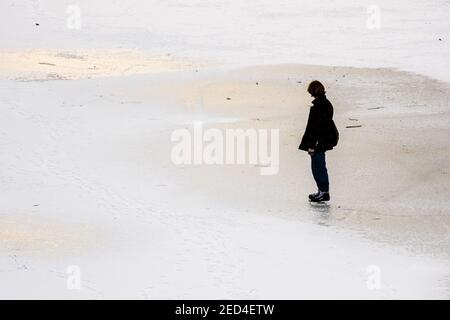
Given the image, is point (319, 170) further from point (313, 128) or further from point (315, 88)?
point (315, 88)

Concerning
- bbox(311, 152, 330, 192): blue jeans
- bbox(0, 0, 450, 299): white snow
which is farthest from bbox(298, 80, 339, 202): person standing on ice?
bbox(0, 0, 450, 299): white snow

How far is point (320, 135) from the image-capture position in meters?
12.4

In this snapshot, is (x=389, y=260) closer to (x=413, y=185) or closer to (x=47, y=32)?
(x=413, y=185)

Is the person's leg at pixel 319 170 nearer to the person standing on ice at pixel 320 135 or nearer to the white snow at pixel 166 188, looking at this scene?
the person standing on ice at pixel 320 135

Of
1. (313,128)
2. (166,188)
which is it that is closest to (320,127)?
(313,128)

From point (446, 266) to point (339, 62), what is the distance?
1405 centimetres

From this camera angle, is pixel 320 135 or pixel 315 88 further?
pixel 320 135

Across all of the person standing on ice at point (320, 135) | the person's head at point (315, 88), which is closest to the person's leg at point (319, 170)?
the person standing on ice at point (320, 135)

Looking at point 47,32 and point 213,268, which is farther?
point 47,32

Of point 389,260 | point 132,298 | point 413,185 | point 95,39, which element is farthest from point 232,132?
point 95,39

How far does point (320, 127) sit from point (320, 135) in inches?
4.5

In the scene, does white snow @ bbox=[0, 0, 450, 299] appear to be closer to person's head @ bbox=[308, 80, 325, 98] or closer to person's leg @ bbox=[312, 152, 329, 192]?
person's leg @ bbox=[312, 152, 329, 192]

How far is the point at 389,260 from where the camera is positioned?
1024 cm

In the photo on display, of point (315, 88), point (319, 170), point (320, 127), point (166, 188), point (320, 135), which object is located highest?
point (315, 88)
